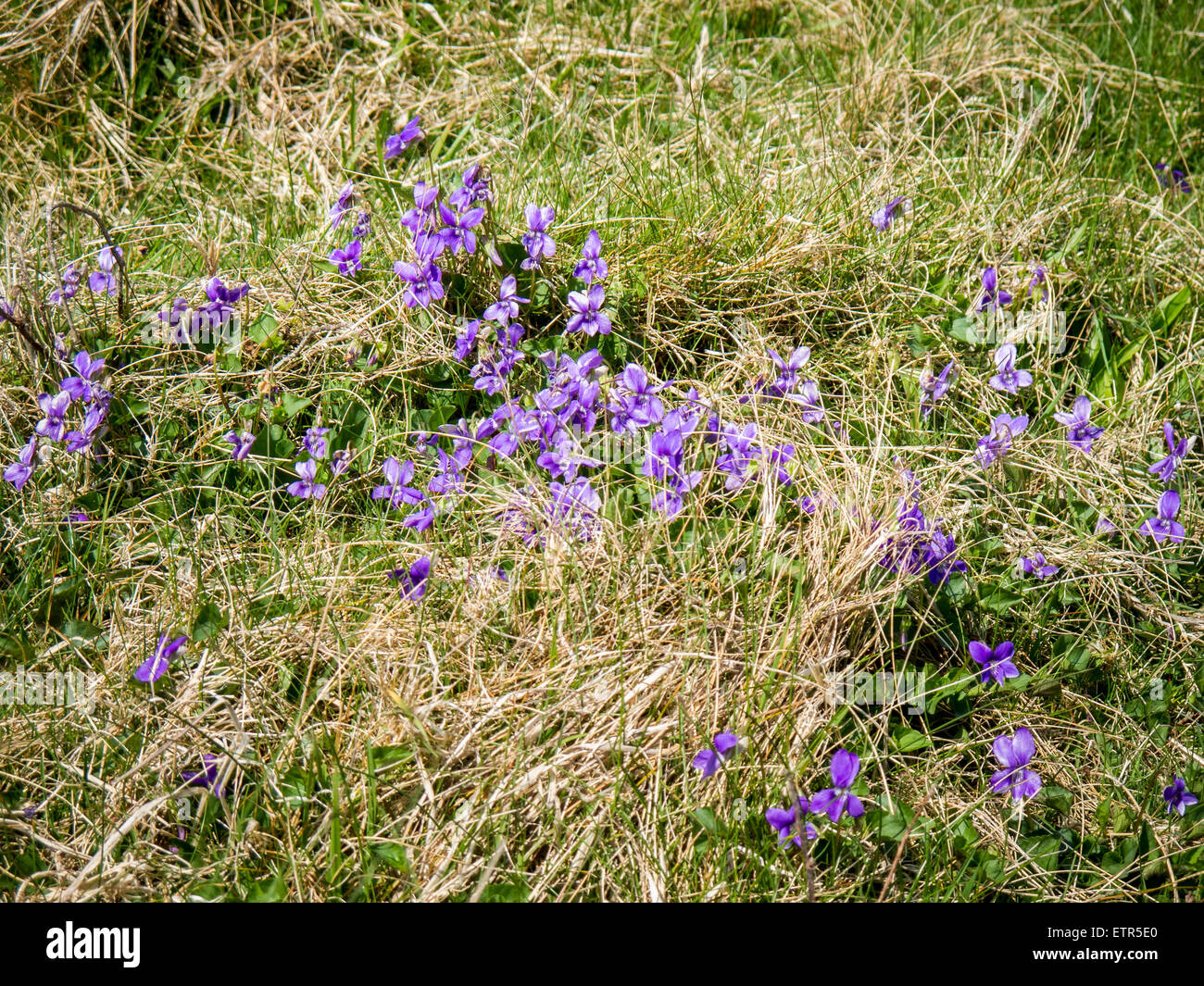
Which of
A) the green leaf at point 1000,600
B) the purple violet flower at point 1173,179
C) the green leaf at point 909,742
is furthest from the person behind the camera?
the purple violet flower at point 1173,179

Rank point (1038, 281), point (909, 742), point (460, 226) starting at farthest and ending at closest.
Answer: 1. point (1038, 281)
2. point (460, 226)
3. point (909, 742)

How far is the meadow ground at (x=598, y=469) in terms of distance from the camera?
1.69 metres

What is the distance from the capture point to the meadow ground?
5.53 feet

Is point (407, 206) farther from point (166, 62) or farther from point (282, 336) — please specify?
point (166, 62)

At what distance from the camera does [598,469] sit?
7.14 ft

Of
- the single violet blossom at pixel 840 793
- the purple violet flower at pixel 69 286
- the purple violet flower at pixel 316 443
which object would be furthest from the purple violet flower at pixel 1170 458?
the purple violet flower at pixel 69 286

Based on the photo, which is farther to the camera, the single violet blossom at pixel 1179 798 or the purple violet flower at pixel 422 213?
the purple violet flower at pixel 422 213

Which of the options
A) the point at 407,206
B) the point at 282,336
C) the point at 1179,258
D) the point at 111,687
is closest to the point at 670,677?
the point at 111,687

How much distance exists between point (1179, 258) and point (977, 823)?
6.39ft

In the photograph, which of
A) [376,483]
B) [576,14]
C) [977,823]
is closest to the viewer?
[977,823]

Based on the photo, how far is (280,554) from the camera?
206 centimetres

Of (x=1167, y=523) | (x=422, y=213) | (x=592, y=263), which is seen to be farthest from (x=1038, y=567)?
(x=422, y=213)

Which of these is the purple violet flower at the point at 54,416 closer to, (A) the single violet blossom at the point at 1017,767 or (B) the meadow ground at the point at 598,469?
(B) the meadow ground at the point at 598,469

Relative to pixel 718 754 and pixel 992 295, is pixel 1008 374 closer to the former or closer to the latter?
pixel 992 295
